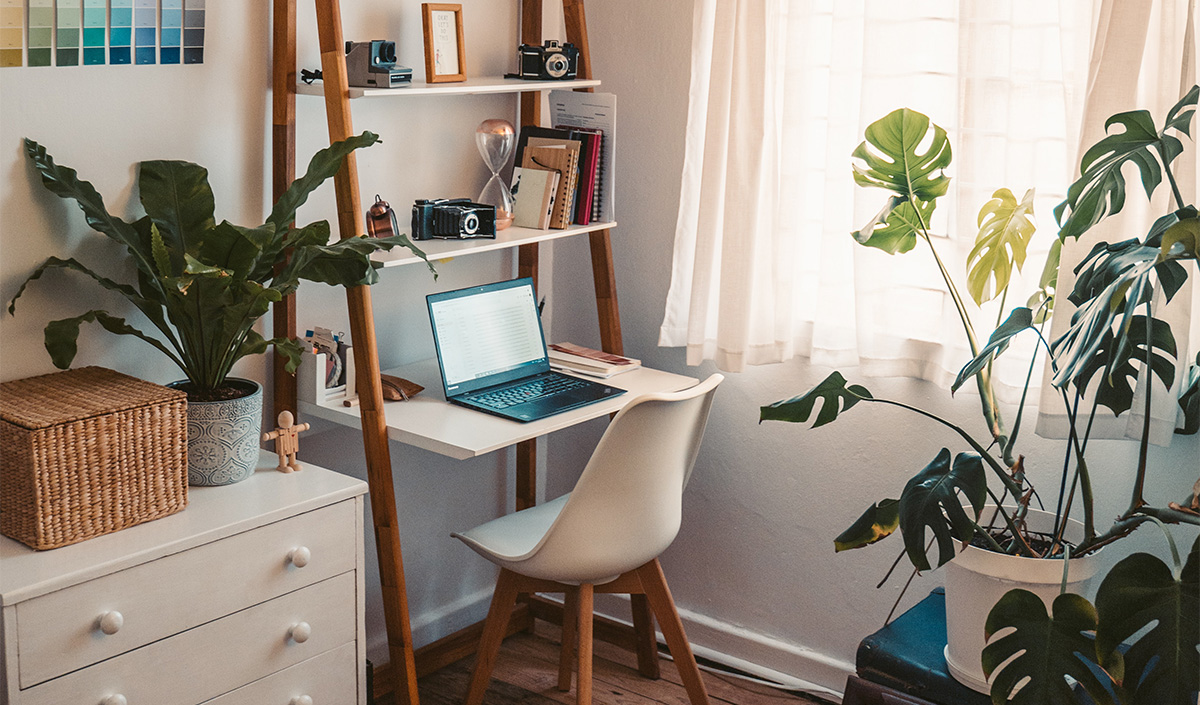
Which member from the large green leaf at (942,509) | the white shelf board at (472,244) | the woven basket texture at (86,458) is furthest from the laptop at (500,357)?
the large green leaf at (942,509)

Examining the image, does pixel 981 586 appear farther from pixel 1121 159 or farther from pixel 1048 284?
pixel 1121 159

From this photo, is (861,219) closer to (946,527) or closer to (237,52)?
(946,527)

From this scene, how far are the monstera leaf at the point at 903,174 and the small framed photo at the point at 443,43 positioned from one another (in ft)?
2.99

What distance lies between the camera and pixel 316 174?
6.48 feet

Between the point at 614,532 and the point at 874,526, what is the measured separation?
20.4 inches

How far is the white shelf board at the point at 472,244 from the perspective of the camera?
2.23m

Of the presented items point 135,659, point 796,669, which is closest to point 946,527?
point 796,669

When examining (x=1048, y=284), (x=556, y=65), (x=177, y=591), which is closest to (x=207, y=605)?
(x=177, y=591)

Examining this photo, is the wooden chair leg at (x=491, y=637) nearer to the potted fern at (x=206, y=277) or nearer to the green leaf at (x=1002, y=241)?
the potted fern at (x=206, y=277)

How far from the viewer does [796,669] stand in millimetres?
2736

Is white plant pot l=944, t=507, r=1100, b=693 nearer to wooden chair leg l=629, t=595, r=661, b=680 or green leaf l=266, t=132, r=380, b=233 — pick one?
wooden chair leg l=629, t=595, r=661, b=680

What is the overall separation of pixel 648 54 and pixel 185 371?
1.41 m

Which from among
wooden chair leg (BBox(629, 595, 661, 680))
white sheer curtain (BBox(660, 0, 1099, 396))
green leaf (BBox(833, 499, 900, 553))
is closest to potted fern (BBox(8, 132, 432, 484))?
white sheer curtain (BBox(660, 0, 1099, 396))

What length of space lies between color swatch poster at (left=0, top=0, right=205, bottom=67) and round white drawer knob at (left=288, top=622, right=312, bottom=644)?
3.53 feet
